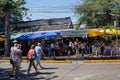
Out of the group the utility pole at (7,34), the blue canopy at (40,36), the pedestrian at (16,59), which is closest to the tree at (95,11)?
the blue canopy at (40,36)

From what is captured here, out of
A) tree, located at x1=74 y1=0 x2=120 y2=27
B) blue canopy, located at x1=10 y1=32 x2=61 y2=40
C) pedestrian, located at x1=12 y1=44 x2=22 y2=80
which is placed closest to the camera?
pedestrian, located at x1=12 y1=44 x2=22 y2=80

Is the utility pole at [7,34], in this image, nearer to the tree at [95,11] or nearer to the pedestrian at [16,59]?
the tree at [95,11]

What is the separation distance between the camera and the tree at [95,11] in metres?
41.8

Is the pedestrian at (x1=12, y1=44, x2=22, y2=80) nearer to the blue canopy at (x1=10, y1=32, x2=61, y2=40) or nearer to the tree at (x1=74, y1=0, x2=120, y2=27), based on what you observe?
the blue canopy at (x1=10, y1=32, x2=61, y2=40)

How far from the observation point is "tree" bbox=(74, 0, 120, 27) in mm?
41781

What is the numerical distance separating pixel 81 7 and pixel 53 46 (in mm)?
8067

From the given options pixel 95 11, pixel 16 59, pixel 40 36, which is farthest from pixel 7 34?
pixel 16 59

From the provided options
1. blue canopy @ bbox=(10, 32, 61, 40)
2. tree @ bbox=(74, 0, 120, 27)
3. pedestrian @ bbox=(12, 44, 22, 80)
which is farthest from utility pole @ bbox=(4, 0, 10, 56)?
pedestrian @ bbox=(12, 44, 22, 80)

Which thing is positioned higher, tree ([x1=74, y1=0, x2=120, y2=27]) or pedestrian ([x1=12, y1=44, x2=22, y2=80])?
tree ([x1=74, y1=0, x2=120, y2=27])

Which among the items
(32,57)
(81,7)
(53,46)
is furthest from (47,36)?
(32,57)

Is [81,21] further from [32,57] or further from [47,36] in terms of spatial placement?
[32,57]

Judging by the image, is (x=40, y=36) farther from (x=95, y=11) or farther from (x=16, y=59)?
(x=16, y=59)

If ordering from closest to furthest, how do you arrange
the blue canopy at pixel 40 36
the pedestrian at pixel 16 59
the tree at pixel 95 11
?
the pedestrian at pixel 16 59 → the blue canopy at pixel 40 36 → the tree at pixel 95 11

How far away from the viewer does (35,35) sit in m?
39.7
